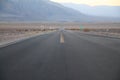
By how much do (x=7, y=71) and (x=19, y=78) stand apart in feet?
4.16

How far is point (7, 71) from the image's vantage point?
877 cm

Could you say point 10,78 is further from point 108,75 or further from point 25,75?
point 108,75

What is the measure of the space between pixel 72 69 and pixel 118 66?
2.21m

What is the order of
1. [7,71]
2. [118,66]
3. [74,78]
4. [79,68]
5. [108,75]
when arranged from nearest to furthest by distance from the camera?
[74,78] → [108,75] → [7,71] → [79,68] → [118,66]

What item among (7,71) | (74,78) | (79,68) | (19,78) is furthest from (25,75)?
(79,68)

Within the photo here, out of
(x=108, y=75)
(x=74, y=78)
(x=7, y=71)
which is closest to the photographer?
(x=74, y=78)

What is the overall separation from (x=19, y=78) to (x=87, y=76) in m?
2.29

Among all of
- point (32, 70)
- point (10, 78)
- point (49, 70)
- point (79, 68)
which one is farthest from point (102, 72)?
point (10, 78)

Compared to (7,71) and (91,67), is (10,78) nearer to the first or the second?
(7,71)

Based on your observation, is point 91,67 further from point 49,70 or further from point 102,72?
point 49,70

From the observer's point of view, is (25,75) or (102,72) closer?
(25,75)

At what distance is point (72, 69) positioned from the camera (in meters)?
9.20

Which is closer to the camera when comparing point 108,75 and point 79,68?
point 108,75

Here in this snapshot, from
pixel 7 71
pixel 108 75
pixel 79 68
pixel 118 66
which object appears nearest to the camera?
pixel 108 75
